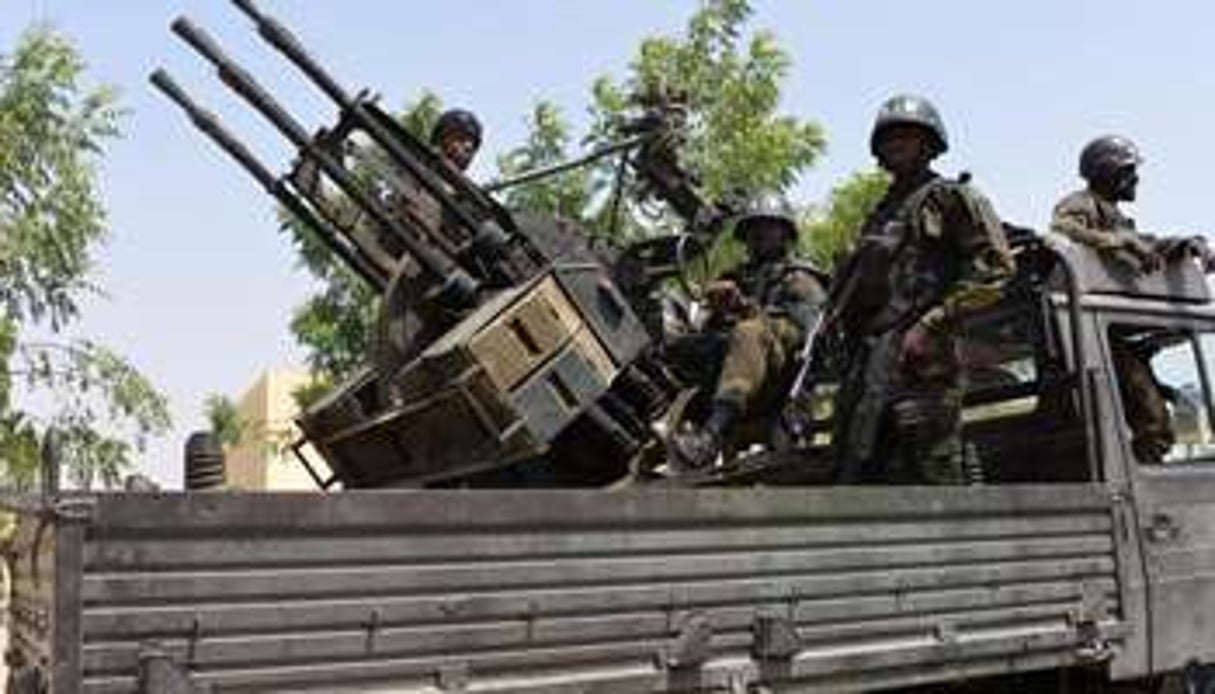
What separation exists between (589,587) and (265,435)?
11.6 metres

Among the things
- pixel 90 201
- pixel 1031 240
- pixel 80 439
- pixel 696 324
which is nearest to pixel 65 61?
pixel 90 201

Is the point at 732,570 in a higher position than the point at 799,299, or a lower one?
lower

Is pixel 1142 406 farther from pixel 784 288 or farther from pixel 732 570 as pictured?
pixel 732 570

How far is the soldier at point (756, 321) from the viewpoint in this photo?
21.4ft

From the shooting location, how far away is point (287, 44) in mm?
7012

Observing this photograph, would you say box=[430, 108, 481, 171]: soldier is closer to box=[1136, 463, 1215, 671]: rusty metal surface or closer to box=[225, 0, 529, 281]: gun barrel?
box=[225, 0, 529, 281]: gun barrel

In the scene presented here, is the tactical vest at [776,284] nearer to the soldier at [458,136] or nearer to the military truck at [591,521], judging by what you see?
the military truck at [591,521]

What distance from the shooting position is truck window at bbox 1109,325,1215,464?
6367mm

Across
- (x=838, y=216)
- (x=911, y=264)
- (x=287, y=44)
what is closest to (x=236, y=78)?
(x=287, y=44)

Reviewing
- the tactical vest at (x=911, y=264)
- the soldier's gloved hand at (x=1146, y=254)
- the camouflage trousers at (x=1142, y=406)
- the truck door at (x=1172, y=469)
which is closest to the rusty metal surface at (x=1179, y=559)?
the truck door at (x=1172, y=469)

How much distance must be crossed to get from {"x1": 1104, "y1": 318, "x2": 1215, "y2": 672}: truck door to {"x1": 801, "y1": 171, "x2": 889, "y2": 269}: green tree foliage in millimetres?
6827

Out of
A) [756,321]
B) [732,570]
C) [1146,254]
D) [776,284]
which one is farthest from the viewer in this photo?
[776,284]

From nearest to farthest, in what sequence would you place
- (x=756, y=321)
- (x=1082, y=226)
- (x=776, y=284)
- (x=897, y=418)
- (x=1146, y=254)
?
(x=897, y=418), (x=1146, y=254), (x=1082, y=226), (x=756, y=321), (x=776, y=284)

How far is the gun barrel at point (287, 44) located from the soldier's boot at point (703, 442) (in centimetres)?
185
